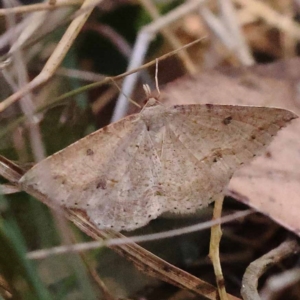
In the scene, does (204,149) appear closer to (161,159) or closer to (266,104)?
(161,159)

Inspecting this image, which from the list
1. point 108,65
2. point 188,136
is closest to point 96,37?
point 108,65

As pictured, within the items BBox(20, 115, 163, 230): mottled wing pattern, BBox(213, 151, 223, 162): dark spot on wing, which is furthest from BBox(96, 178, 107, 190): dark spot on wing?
BBox(213, 151, 223, 162): dark spot on wing

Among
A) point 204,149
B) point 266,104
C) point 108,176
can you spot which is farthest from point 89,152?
point 266,104

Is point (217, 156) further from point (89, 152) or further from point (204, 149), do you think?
point (89, 152)

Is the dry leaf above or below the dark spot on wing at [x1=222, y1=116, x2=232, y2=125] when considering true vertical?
below

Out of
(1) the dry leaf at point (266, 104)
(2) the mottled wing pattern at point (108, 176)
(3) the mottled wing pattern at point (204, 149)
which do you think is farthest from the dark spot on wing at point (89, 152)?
(1) the dry leaf at point (266, 104)

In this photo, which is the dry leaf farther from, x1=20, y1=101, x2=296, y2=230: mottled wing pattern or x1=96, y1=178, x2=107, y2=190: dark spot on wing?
x1=96, y1=178, x2=107, y2=190: dark spot on wing

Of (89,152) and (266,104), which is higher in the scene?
(89,152)

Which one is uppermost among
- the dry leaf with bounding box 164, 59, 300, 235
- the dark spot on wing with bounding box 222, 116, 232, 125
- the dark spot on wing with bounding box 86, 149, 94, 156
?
the dark spot on wing with bounding box 86, 149, 94, 156

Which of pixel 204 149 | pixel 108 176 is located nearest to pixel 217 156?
pixel 204 149

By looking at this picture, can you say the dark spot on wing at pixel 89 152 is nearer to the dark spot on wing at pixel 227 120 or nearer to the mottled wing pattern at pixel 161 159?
the mottled wing pattern at pixel 161 159

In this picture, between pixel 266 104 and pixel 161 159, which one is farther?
pixel 266 104

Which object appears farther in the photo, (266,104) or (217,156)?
(266,104)

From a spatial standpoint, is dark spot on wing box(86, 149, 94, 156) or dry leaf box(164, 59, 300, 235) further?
dry leaf box(164, 59, 300, 235)
